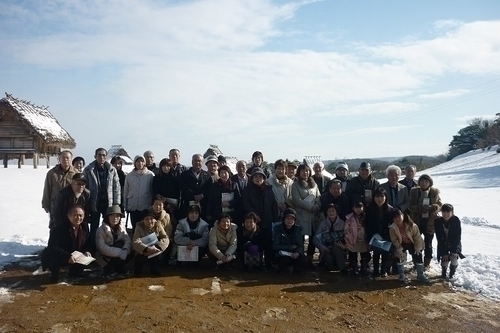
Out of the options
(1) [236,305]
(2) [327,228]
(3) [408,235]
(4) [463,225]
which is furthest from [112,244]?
(4) [463,225]

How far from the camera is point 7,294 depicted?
4703 mm

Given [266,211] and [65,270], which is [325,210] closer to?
[266,211]

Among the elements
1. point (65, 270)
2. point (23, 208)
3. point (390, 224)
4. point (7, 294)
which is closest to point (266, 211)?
point (390, 224)

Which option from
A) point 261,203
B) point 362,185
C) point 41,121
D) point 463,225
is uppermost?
point 41,121

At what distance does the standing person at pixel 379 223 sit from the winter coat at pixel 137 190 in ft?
11.9

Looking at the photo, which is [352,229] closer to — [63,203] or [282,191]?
[282,191]

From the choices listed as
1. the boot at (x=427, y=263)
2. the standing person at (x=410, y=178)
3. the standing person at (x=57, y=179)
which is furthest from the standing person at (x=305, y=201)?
the standing person at (x=57, y=179)

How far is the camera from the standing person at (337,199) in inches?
248

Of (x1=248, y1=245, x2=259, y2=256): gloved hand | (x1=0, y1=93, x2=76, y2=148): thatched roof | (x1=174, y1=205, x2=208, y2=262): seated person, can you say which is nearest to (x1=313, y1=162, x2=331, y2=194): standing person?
(x1=248, y1=245, x2=259, y2=256): gloved hand

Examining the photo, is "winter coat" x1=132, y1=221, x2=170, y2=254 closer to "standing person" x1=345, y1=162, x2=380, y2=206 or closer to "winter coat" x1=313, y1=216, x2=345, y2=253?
"winter coat" x1=313, y1=216, x2=345, y2=253

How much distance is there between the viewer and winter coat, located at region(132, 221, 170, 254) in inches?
219

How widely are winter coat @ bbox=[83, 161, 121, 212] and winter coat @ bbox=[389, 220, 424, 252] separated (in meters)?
4.38

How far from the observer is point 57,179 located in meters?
6.01

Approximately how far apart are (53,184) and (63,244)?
113cm
